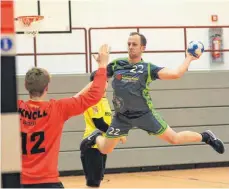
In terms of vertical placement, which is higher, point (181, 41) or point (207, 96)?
point (181, 41)

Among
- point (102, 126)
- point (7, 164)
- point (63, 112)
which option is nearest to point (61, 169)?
point (102, 126)

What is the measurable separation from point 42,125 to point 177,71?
2.91 meters

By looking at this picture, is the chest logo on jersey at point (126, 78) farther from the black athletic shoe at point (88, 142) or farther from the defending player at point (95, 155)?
the black athletic shoe at point (88, 142)

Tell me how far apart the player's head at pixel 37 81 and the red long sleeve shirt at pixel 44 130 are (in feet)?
0.26

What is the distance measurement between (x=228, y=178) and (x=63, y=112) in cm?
646

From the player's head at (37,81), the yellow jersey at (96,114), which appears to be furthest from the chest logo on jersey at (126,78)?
the player's head at (37,81)

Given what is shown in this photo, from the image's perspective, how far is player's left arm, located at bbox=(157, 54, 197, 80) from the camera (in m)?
6.07

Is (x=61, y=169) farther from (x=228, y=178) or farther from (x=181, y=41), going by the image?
(x=181, y=41)

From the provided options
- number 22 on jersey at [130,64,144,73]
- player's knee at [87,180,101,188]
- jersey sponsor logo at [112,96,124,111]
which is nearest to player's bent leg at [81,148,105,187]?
player's knee at [87,180,101,188]

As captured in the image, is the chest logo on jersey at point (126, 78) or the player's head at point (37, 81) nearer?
the player's head at point (37, 81)

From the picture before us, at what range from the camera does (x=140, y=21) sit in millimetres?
13750

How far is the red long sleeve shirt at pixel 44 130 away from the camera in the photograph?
11.2 feet

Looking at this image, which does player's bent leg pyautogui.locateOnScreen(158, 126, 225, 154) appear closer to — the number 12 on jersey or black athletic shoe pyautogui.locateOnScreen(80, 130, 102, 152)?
Answer: black athletic shoe pyautogui.locateOnScreen(80, 130, 102, 152)

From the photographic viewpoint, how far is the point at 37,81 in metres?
3.45
